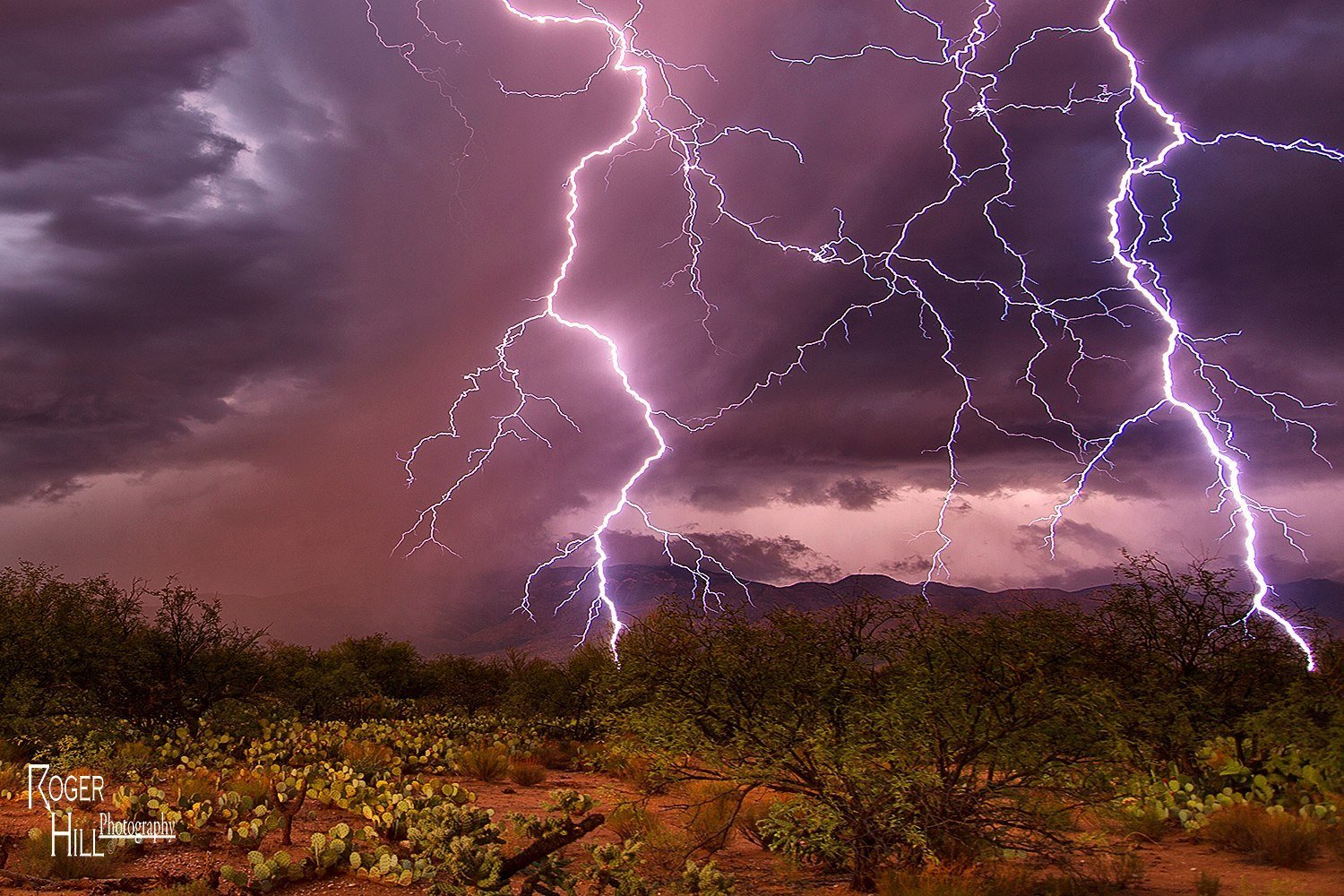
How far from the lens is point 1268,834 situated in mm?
10500

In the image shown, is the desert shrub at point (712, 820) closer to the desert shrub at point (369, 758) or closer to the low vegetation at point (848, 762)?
the low vegetation at point (848, 762)

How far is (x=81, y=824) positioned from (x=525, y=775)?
27.8ft

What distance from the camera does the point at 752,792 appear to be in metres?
14.2

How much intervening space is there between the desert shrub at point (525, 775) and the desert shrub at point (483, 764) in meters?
0.20

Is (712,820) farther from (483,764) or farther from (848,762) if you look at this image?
(483,764)

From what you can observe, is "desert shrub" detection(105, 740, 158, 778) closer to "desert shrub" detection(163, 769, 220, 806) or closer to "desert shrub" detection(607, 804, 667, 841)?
"desert shrub" detection(163, 769, 220, 806)

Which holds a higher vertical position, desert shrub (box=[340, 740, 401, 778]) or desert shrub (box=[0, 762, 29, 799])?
desert shrub (box=[0, 762, 29, 799])

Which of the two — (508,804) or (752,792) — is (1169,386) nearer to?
(752,792)

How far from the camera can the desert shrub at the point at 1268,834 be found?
1027 centimetres

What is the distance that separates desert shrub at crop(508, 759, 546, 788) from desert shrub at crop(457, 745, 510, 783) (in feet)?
0.64

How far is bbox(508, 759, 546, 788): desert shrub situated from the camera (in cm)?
1750

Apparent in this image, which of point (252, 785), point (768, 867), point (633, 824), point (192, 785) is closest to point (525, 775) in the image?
point (252, 785)

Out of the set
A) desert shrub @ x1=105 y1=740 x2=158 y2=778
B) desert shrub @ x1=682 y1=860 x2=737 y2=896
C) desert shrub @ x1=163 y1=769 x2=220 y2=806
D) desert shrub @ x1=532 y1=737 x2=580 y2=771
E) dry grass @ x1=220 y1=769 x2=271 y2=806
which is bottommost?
desert shrub @ x1=532 y1=737 x2=580 y2=771

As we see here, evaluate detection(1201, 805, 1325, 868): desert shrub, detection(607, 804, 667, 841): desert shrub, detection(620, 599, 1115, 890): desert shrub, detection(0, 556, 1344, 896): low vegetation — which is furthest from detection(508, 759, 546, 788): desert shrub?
detection(1201, 805, 1325, 868): desert shrub
